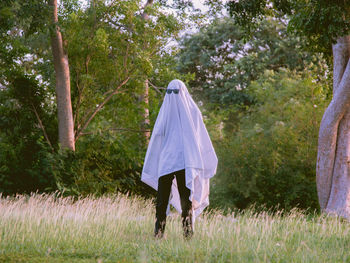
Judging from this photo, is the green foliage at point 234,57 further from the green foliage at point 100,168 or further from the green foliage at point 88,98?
the green foliage at point 100,168

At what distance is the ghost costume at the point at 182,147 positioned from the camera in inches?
233

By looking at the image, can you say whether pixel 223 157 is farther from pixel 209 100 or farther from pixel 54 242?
pixel 209 100

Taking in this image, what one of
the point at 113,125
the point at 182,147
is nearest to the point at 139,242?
the point at 182,147

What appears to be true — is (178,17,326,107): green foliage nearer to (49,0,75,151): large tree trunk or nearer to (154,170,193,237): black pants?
(49,0,75,151): large tree trunk

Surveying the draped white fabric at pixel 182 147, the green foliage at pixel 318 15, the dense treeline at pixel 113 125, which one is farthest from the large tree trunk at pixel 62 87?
the draped white fabric at pixel 182 147

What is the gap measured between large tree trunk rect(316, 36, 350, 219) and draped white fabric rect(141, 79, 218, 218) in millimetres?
4585

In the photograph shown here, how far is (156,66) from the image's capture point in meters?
13.0

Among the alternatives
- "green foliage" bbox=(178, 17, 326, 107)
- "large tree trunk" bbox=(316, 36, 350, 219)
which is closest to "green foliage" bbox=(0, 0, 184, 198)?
"large tree trunk" bbox=(316, 36, 350, 219)

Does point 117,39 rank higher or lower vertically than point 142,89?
higher

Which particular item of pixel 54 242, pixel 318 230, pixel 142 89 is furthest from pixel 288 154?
pixel 54 242

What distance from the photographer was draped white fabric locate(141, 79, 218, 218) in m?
5.93

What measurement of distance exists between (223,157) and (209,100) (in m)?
15.7

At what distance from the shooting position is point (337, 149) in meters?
10.1

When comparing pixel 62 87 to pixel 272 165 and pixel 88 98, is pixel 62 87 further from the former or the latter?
pixel 272 165
